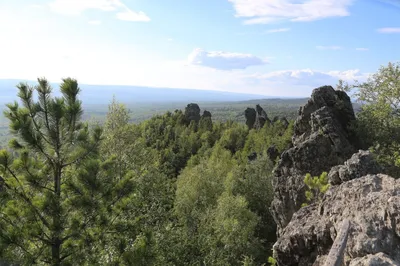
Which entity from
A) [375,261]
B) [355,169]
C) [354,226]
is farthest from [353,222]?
[355,169]

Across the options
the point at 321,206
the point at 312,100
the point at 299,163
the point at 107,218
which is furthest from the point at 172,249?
the point at 312,100

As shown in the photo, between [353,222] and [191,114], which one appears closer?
[353,222]

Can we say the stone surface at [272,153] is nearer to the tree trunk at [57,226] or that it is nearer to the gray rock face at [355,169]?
the gray rock face at [355,169]

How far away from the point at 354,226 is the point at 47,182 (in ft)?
33.3

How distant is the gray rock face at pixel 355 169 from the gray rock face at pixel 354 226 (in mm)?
4088

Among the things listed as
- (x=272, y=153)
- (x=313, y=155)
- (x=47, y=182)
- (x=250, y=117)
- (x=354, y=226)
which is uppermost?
(x=354, y=226)

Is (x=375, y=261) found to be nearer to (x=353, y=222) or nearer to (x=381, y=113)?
(x=353, y=222)

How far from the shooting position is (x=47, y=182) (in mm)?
11664

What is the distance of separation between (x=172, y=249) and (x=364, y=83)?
60.0 feet

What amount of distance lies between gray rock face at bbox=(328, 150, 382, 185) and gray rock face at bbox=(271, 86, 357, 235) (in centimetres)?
668

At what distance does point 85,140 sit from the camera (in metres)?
12.0

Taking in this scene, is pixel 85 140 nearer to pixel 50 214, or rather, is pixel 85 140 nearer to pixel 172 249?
pixel 50 214

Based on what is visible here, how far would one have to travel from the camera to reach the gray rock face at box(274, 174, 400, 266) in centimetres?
724

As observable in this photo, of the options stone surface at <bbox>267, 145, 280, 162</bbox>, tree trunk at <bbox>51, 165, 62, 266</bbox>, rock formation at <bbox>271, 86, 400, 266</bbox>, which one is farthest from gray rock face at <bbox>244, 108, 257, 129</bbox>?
tree trunk at <bbox>51, 165, 62, 266</bbox>
